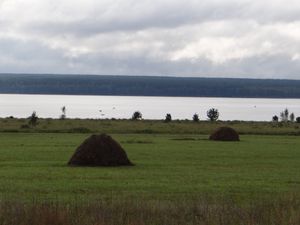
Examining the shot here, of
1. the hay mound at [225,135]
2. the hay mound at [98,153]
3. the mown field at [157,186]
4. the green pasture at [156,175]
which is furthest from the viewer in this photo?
the hay mound at [225,135]

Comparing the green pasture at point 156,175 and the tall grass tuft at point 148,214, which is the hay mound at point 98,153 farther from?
the tall grass tuft at point 148,214

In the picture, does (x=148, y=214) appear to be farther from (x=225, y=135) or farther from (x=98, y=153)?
(x=225, y=135)

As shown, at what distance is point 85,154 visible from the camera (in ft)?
108

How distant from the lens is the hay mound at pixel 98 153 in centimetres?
3269

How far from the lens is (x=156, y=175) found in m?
28.5

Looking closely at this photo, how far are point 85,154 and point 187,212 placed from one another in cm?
1602

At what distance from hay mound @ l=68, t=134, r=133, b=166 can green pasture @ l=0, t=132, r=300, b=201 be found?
1112mm

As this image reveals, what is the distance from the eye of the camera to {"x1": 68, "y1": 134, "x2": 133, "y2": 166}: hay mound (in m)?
32.7

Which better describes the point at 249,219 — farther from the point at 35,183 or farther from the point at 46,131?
the point at 46,131

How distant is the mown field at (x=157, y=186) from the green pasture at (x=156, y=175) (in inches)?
1.4

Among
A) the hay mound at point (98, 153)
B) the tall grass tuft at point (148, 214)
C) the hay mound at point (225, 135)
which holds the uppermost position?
the hay mound at point (225, 135)

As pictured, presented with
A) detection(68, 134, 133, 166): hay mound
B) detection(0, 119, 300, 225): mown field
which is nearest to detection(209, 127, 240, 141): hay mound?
detection(0, 119, 300, 225): mown field

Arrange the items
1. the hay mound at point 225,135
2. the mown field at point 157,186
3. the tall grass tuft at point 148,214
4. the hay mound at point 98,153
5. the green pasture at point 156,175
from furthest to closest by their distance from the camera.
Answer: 1. the hay mound at point 225,135
2. the hay mound at point 98,153
3. the green pasture at point 156,175
4. the mown field at point 157,186
5. the tall grass tuft at point 148,214

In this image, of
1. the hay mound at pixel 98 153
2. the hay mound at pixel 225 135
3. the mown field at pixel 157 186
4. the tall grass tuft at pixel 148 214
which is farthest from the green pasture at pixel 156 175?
the hay mound at pixel 225 135
